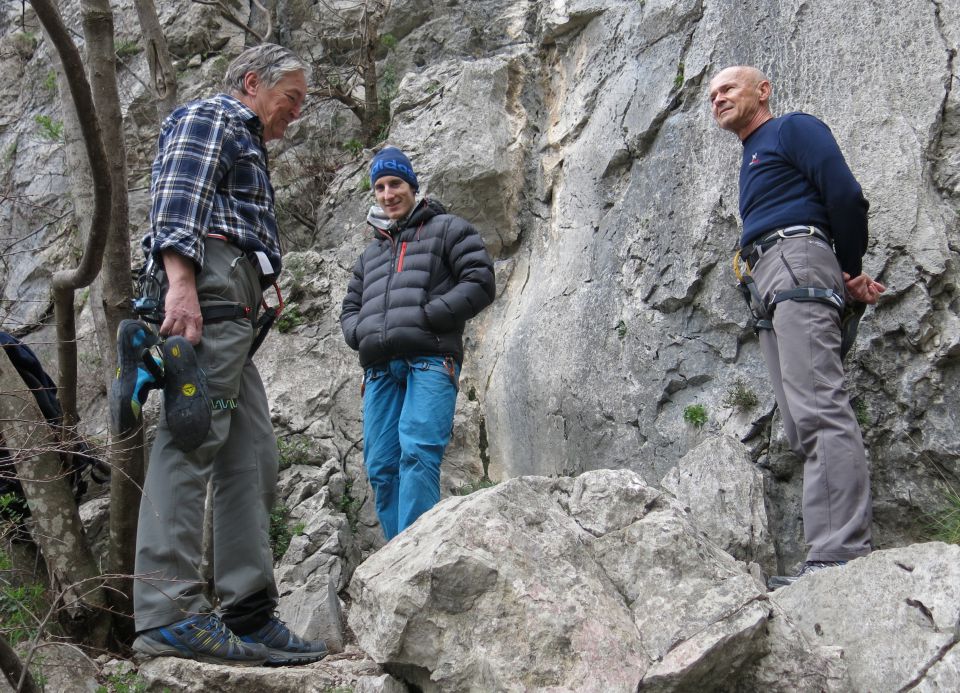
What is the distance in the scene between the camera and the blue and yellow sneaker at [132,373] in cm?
332

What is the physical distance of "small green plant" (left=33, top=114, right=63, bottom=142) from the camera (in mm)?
8922

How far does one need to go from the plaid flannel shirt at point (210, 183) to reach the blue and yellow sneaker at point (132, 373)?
0.34m

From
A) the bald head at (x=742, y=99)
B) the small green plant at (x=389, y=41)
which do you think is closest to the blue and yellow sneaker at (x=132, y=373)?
the bald head at (x=742, y=99)

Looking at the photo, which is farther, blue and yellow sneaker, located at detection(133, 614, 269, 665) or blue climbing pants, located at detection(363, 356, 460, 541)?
blue climbing pants, located at detection(363, 356, 460, 541)

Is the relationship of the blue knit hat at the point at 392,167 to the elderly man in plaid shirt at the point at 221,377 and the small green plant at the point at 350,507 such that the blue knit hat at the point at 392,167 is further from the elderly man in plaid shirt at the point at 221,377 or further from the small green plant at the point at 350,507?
the small green plant at the point at 350,507

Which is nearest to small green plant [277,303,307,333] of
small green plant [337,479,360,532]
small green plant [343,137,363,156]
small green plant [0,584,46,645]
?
small green plant [337,479,360,532]

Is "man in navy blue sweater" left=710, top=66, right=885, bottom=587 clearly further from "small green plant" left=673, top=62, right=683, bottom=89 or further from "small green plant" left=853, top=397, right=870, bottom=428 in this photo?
"small green plant" left=673, top=62, right=683, bottom=89

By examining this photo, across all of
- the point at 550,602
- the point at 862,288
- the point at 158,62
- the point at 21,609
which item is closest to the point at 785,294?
the point at 862,288

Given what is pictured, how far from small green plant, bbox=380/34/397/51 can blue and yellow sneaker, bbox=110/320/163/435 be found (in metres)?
6.90

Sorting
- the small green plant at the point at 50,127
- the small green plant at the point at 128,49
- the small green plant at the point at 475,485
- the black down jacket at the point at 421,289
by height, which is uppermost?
the small green plant at the point at 128,49

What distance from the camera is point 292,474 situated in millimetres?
5980

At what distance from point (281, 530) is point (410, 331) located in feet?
5.70

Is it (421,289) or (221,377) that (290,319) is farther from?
(221,377)

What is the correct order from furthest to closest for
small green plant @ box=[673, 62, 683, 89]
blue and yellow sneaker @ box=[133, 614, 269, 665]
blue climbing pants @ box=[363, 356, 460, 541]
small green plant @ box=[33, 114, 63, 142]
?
1. small green plant @ box=[33, 114, 63, 142]
2. small green plant @ box=[673, 62, 683, 89]
3. blue climbing pants @ box=[363, 356, 460, 541]
4. blue and yellow sneaker @ box=[133, 614, 269, 665]
